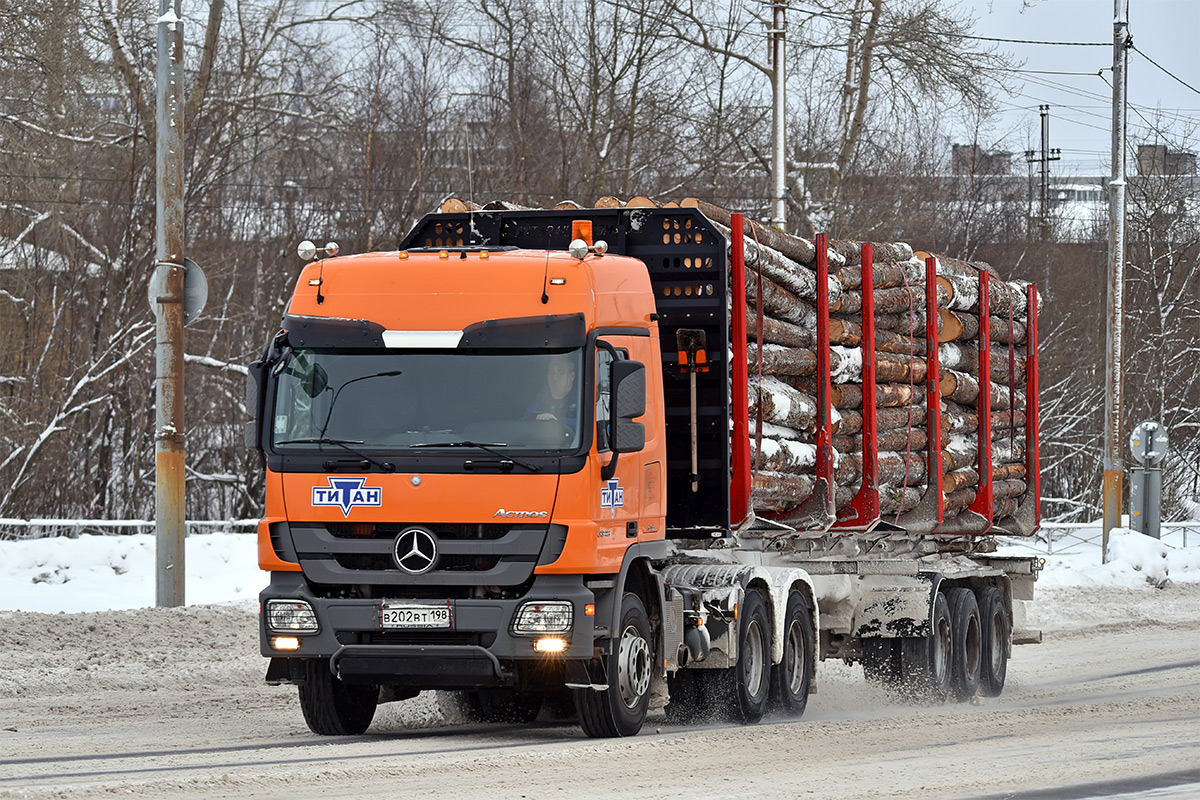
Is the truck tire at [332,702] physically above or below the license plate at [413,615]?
below

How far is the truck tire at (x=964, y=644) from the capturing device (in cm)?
1523

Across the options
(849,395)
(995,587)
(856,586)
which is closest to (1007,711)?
(856,586)

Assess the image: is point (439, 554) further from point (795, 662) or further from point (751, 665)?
point (795, 662)

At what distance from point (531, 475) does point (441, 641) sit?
3.53 feet

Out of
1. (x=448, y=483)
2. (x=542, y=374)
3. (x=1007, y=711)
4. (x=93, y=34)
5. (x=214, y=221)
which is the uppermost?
(x=93, y=34)

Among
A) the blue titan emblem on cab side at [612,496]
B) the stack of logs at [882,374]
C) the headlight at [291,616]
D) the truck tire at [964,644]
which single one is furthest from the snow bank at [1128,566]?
the headlight at [291,616]

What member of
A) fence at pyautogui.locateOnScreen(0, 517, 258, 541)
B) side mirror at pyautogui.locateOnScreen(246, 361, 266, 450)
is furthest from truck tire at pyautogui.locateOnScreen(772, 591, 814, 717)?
fence at pyautogui.locateOnScreen(0, 517, 258, 541)

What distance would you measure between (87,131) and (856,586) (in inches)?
704

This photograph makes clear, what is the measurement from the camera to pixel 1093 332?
41.5 meters

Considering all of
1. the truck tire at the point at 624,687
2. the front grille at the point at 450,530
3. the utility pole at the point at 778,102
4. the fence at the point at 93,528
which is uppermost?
the utility pole at the point at 778,102

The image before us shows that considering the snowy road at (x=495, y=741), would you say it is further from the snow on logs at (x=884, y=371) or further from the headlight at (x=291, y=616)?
the snow on logs at (x=884, y=371)

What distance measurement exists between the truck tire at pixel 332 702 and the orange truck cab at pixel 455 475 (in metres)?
0.04

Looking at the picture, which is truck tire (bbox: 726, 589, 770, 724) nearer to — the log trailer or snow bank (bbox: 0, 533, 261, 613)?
the log trailer

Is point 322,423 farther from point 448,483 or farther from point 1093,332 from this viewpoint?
point 1093,332
